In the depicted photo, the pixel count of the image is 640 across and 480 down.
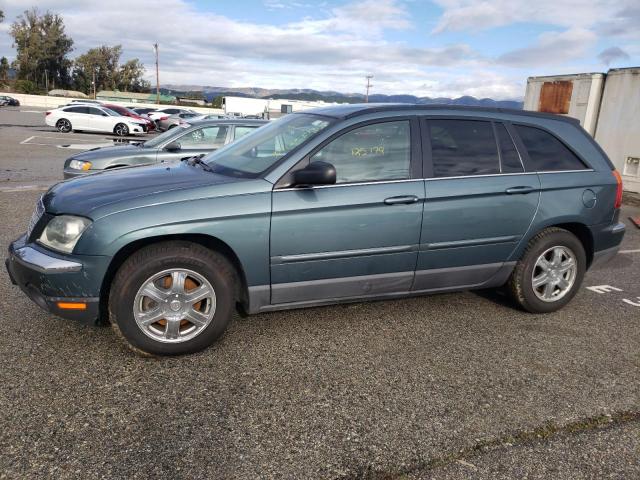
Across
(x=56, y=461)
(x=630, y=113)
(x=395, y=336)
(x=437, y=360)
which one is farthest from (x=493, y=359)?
(x=630, y=113)

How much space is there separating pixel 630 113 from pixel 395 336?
8961 millimetres

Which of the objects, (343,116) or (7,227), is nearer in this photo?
(343,116)

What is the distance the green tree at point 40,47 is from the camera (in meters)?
82.8

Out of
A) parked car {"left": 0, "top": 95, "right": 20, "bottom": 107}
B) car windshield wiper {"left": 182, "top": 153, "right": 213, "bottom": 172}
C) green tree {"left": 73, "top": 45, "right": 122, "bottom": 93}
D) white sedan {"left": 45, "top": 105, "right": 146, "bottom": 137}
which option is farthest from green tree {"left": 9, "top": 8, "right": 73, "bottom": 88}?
car windshield wiper {"left": 182, "top": 153, "right": 213, "bottom": 172}

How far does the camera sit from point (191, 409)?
2.79 meters

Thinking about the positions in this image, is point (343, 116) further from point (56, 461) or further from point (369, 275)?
point (56, 461)

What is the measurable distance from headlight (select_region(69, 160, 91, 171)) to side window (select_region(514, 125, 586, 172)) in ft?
20.2

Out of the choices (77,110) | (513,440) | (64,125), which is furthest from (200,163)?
(64,125)

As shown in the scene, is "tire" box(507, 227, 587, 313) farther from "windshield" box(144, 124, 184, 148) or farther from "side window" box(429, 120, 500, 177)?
"windshield" box(144, 124, 184, 148)

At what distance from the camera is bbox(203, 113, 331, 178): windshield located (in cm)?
363

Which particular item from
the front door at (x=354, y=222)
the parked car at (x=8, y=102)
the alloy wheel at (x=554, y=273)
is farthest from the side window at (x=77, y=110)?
the parked car at (x=8, y=102)

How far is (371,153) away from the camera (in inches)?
145

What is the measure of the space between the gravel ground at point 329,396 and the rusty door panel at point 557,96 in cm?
831

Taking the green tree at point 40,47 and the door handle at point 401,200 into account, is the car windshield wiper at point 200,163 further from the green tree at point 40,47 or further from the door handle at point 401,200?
the green tree at point 40,47
